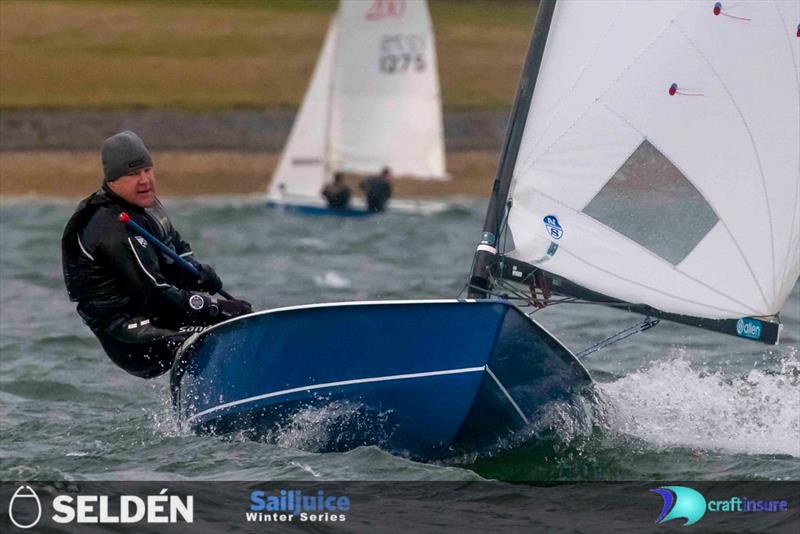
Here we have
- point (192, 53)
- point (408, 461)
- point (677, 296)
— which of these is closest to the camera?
point (408, 461)

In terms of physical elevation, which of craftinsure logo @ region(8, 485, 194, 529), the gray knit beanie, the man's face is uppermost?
the gray knit beanie

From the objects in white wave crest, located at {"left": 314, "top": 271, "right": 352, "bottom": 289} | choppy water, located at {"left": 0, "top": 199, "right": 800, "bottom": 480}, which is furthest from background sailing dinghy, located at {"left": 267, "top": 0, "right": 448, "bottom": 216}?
choppy water, located at {"left": 0, "top": 199, "right": 800, "bottom": 480}

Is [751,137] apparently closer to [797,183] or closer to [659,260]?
[797,183]

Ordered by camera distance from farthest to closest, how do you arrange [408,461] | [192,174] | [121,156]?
[192,174], [121,156], [408,461]

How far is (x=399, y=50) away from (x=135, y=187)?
797 inches

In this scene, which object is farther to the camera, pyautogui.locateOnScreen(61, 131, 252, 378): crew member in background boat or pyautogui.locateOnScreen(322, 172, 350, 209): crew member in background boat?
pyautogui.locateOnScreen(322, 172, 350, 209): crew member in background boat

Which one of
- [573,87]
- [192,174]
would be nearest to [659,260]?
[573,87]

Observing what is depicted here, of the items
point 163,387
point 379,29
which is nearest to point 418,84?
point 379,29

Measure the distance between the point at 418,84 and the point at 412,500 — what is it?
21.8 metres

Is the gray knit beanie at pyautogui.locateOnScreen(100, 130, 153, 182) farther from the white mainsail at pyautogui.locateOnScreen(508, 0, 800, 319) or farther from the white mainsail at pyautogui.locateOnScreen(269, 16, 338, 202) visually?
the white mainsail at pyautogui.locateOnScreen(269, 16, 338, 202)

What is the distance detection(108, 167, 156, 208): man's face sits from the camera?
7.39m

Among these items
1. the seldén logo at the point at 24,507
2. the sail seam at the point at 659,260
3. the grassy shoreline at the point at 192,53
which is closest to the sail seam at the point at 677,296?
the sail seam at the point at 659,260

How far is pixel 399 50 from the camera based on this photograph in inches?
1075

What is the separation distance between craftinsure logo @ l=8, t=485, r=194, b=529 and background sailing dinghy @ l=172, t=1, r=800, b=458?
85cm
